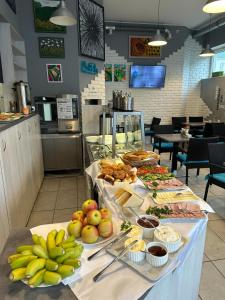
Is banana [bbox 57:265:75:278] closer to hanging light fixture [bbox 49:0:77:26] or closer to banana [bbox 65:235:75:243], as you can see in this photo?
banana [bbox 65:235:75:243]

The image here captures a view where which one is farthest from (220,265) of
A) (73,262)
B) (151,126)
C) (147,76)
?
(147,76)

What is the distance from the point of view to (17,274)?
0.77 m

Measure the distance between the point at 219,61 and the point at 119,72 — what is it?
9.93 feet

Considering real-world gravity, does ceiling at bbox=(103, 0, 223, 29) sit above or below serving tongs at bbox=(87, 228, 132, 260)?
above

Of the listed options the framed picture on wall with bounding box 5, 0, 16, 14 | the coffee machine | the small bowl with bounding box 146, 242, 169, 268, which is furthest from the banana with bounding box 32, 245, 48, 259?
the framed picture on wall with bounding box 5, 0, 16, 14

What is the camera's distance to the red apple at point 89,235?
3.16ft

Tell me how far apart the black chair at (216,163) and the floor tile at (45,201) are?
213cm

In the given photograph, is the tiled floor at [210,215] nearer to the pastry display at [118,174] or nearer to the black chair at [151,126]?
A: the pastry display at [118,174]

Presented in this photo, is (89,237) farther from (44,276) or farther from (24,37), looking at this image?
(24,37)

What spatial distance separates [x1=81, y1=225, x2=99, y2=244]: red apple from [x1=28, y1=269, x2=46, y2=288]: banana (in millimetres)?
238

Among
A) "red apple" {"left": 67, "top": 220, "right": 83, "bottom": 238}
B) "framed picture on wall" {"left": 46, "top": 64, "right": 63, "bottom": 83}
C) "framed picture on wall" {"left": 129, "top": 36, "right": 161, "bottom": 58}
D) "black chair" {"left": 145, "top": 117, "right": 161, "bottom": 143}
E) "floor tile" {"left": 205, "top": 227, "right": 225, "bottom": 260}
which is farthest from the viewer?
"framed picture on wall" {"left": 129, "top": 36, "right": 161, "bottom": 58}

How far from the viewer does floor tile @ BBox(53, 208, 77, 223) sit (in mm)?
2554

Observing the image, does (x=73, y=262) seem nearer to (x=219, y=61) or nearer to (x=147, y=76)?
(x=147, y=76)

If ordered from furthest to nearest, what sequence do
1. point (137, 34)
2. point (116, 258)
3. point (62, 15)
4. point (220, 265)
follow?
1. point (137, 34)
2. point (62, 15)
3. point (220, 265)
4. point (116, 258)
